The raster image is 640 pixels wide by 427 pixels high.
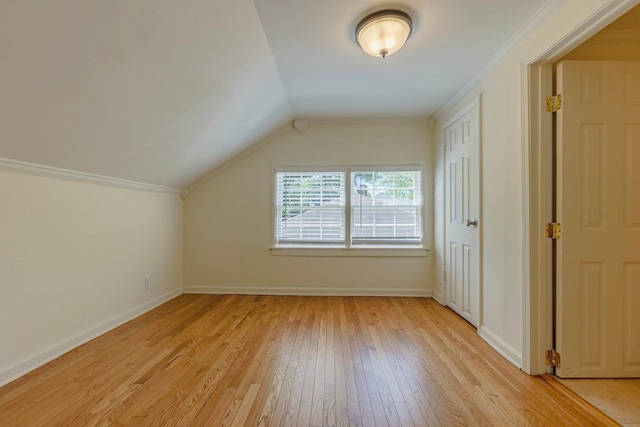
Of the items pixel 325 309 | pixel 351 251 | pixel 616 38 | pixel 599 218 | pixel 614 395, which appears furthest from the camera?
pixel 351 251

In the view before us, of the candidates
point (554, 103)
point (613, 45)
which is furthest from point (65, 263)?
point (613, 45)

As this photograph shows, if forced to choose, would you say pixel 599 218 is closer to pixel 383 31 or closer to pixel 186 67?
pixel 383 31

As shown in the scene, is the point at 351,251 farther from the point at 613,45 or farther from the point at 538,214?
the point at 613,45

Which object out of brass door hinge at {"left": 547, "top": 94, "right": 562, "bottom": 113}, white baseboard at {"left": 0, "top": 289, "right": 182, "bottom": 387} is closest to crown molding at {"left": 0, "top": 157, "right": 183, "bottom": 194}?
white baseboard at {"left": 0, "top": 289, "right": 182, "bottom": 387}

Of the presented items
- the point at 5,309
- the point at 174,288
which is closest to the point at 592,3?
the point at 5,309

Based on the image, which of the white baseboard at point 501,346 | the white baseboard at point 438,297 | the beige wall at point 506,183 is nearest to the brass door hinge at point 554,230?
the beige wall at point 506,183

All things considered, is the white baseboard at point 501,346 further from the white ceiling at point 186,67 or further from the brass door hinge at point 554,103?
the white ceiling at point 186,67

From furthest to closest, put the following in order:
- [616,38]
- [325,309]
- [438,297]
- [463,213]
Answer: [438,297] < [325,309] < [463,213] < [616,38]

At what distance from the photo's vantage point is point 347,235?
3.83 m

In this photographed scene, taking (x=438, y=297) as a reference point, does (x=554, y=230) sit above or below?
above

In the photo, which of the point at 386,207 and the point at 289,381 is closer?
the point at 289,381

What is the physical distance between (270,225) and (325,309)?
1335 mm

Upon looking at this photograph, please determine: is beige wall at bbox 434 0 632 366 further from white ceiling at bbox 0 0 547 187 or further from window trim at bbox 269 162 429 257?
window trim at bbox 269 162 429 257

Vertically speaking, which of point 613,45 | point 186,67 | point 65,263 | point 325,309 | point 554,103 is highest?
point 613,45
